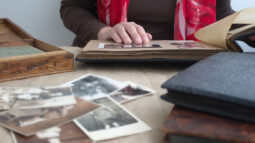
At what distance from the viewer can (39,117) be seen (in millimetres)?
368

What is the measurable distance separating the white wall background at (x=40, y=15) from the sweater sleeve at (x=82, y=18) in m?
0.61

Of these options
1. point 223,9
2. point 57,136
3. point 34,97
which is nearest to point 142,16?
point 223,9

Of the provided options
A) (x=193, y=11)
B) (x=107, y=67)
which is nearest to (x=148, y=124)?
(x=107, y=67)

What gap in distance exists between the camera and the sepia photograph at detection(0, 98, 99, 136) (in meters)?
0.34

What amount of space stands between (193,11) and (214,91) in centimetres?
103

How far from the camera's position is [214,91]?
313 mm

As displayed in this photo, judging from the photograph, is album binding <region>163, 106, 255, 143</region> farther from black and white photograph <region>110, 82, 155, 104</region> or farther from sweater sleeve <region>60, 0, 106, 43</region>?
sweater sleeve <region>60, 0, 106, 43</region>

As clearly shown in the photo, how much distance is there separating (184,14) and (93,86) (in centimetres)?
86

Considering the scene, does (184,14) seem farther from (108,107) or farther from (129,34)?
(108,107)

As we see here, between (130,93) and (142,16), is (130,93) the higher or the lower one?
the lower one

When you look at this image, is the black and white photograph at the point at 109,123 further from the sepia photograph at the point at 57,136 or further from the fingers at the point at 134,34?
the fingers at the point at 134,34

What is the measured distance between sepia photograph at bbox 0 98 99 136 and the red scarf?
87cm

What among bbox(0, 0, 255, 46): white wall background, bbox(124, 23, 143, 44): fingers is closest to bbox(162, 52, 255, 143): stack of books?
bbox(124, 23, 143, 44): fingers

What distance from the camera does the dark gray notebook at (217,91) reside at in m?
0.30
